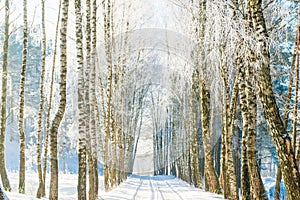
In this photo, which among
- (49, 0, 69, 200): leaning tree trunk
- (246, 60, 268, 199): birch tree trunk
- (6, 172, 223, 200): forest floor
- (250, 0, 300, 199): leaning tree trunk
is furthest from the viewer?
(6, 172, 223, 200): forest floor

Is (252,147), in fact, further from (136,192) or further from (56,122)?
(136,192)

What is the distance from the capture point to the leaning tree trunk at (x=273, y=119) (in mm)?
6508

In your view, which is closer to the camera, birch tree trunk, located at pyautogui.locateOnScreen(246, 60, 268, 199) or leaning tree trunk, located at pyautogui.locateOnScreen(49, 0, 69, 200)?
birch tree trunk, located at pyautogui.locateOnScreen(246, 60, 268, 199)

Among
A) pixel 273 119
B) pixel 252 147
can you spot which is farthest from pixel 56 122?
pixel 273 119

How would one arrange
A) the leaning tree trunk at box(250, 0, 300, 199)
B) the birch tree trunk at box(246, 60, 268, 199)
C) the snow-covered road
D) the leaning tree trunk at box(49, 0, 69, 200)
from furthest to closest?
the snow-covered road, the leaning tree trunk at box(49, 0, 69, 200), the birch tree trunk at box(246, 60, 268, 199), the leaning tree trunk at box(250, 0, 300, 199)

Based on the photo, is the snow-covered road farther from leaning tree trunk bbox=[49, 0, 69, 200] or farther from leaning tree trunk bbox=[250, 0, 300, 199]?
leaning tree trunk bbox=[250, 0, 300, 199]

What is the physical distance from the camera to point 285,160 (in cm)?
661

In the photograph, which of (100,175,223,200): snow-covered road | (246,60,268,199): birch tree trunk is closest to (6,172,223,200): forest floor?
(100,175,223,200): snow-covered road

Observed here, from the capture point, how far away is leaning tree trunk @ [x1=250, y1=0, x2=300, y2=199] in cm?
651

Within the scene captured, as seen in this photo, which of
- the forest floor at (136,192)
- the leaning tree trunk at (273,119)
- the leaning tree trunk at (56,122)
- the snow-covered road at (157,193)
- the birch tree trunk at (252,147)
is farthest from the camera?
the snow-covered road at (157,193)

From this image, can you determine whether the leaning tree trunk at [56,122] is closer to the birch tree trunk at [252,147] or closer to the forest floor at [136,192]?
the forest floor at [136,192]

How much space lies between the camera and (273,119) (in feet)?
22.2

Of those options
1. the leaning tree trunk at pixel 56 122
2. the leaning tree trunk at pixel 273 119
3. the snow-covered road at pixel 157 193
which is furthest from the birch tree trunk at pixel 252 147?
the leaning tree trunk at pixel 56 122

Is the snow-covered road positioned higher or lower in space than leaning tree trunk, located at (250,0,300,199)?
lower
